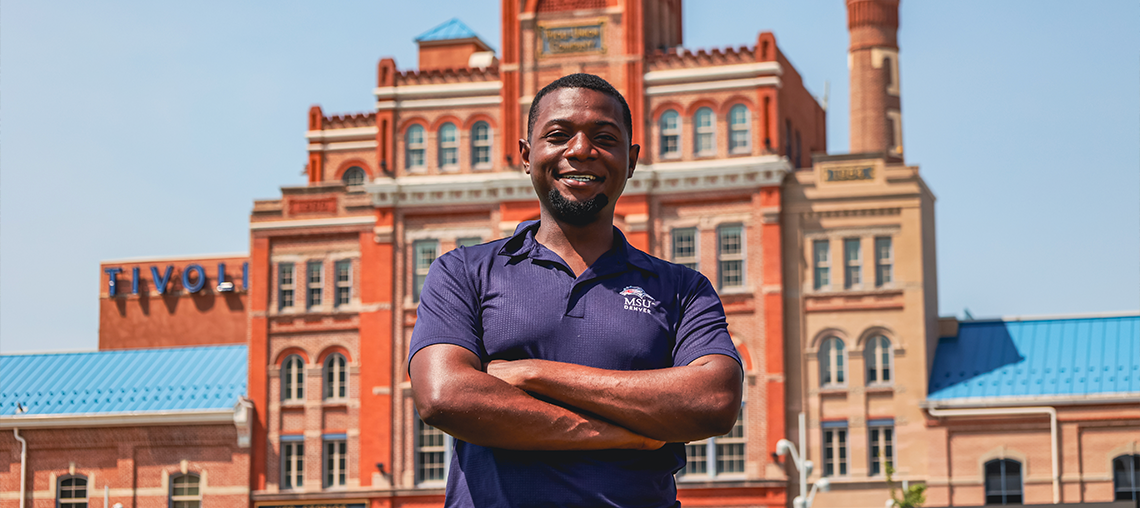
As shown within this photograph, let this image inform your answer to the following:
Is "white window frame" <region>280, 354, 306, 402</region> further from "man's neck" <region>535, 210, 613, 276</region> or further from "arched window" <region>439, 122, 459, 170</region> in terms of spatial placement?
"man's neck" <region>535, 210, 613, 276</region>

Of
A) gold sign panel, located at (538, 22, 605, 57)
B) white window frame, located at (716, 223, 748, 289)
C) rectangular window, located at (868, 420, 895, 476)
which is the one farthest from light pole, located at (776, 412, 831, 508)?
gold sign panel, located at (538, 22, 605, 57)

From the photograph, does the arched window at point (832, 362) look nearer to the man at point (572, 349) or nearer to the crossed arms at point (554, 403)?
the man at point (572, 349)

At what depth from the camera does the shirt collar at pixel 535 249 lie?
416cm

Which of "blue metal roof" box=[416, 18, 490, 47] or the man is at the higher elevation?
"blue metal roof" box=[416, 18, 490, 47]

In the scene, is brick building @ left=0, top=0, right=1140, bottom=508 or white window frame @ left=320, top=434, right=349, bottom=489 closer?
brick building @ left=0, top=0, right=1140, bottom=508

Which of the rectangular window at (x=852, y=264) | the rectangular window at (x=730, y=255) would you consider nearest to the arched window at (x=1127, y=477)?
the rectangular window at (x=852, y=264)

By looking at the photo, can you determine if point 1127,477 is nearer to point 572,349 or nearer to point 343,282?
point 343,282

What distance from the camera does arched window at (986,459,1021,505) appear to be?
127 feet

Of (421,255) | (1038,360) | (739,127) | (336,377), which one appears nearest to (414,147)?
(421,255)

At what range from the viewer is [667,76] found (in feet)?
137

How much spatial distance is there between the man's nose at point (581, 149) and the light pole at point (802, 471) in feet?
91.8

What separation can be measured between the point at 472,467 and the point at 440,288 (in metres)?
0.54

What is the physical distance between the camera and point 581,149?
13.3 ft

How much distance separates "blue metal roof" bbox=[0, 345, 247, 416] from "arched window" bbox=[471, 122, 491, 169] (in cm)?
1067
